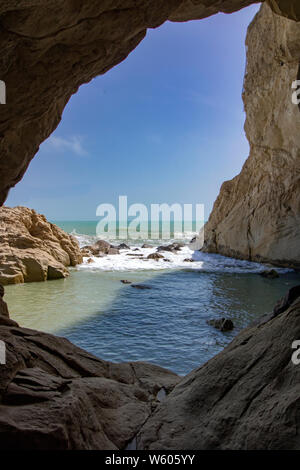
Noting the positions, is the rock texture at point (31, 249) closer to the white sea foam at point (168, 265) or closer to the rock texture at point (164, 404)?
the white sea foam at point (168, 265)

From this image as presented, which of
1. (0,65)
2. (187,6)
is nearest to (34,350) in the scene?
(0,65)

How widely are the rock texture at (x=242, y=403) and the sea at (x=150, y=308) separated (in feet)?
8.25

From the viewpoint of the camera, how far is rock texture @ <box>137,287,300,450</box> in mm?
2191

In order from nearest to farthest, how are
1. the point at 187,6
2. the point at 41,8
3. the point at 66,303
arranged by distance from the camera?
the point at 41,8 → the point at 187,6 → the point at 66,303

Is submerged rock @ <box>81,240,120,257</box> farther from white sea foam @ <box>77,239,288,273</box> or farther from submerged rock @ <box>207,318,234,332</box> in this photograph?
submerged rock @ <box>207,318,234,332</box>

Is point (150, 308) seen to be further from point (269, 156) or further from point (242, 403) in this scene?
point (269, 156)

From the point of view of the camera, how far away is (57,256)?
17844mm

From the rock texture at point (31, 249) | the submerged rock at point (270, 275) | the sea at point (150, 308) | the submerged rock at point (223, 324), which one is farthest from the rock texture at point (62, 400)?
the submerged rock at point (270, 275)

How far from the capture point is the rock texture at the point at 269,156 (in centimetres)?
1686

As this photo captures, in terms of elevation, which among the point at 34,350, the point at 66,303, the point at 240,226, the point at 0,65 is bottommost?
the point at 66,303
